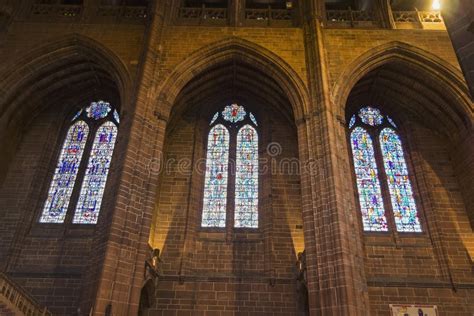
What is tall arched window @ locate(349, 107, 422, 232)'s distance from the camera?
1324 centimetres

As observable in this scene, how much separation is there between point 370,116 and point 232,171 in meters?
5.85

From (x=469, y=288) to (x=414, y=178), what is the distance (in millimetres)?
3855

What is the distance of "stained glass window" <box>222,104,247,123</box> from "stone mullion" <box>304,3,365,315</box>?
360 cm

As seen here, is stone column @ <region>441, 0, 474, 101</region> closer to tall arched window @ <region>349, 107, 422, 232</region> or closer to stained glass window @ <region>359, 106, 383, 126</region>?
tall arched window @ <region>349, 107, 422, 232</region>

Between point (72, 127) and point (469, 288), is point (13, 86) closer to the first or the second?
point (72, 127)

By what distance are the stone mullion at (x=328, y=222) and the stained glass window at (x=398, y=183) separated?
158 inches

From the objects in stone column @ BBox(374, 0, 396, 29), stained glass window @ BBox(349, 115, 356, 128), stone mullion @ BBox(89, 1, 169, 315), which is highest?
stone column @ BBox(374, 0, 396, 29)

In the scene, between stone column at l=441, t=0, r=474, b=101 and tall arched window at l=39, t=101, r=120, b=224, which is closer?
stone column at l=441, t=0, r=474, b=101

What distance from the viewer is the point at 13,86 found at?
12789 mm

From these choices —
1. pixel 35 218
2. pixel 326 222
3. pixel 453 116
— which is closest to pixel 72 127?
pixel 35 218

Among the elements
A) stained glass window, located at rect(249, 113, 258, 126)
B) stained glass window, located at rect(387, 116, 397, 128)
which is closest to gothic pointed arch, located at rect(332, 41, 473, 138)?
stained glass window, located at rect(387, 116, 397, 128)

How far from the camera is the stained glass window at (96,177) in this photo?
1301 centimetres

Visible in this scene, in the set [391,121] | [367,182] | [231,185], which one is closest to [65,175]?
[231,185]

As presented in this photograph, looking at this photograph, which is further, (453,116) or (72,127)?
(72,127)
